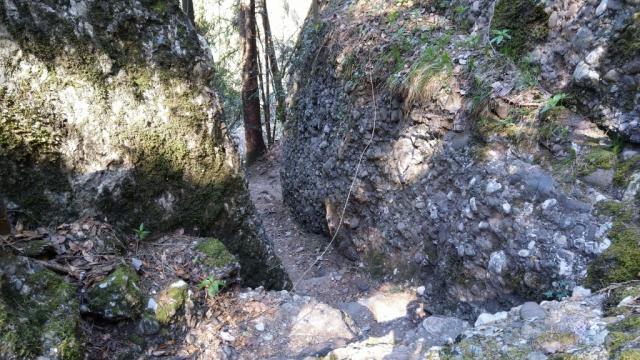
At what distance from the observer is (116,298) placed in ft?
8.86

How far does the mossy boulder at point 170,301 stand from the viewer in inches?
113

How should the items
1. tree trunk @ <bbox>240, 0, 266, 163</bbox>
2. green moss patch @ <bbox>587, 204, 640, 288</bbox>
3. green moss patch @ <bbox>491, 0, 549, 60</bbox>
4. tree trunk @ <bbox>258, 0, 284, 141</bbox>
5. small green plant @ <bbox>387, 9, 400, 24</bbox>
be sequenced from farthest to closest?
tree trunk @ <bbox>258, 0, 284, 141</bbox> → tree trunk @ <bbox>240, 0, 266, 163</bbox> → small green plant @ <bbox>387, 9, 400, 24</bbox> → green moss patch @ <bbox>491, 0, 549, 60</bbox> → green moss patch @ <bbox>587, 204, 640, 288</bbox>

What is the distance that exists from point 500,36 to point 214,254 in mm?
3394

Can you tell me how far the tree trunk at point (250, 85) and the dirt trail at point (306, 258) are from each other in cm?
119

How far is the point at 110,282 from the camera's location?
274cm

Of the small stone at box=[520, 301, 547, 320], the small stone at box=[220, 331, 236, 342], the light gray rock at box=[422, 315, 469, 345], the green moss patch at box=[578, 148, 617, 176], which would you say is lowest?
the light gray rock at box=[422, 315, 469, 345]

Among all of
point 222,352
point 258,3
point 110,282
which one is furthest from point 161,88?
point 258,3

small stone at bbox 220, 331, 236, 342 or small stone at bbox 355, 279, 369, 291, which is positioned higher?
small stone at bbox 220, 331, 236, 342

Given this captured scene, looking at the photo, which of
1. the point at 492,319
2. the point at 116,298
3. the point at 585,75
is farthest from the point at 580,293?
the point at 116,298

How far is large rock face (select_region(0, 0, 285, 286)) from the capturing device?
2.94 m

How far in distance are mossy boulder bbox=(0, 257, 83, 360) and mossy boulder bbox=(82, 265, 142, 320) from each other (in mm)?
156

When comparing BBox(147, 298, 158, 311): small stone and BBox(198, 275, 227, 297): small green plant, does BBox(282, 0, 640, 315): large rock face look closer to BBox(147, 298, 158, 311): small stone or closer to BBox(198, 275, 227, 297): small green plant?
BBox(198, 275, 227, 297): small green plant

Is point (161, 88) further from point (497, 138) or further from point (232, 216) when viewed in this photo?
point (497, 138)

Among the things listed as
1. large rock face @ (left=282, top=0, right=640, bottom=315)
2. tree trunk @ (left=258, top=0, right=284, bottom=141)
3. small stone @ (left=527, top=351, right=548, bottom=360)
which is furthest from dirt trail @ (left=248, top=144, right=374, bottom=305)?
small stone @ (left=527, top=351, right=548, bottom=360)
